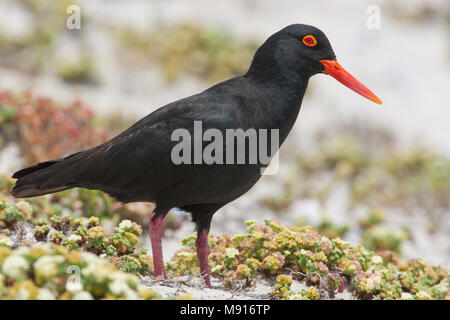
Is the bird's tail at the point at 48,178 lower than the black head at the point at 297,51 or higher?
lower

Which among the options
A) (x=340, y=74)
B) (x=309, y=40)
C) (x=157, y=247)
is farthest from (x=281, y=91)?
(x=157, y=247)

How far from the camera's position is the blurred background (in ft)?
27.2

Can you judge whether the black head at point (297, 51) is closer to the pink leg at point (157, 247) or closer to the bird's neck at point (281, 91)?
the bird's neck at point (281, 91)

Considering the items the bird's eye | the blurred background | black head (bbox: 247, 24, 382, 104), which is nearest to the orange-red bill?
black head (bbox: 247, 24, 382, 104)

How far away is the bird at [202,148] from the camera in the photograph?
4613 mm

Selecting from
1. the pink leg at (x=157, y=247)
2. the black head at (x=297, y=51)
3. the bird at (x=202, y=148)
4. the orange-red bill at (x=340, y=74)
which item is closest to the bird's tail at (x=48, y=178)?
the bird at (x=202, y=148)

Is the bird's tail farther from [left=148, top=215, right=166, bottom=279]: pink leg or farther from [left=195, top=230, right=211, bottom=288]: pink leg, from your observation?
→ [left=195, top=230, right=211, bottom=288]: pink leg

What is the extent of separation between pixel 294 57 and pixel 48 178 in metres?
2.31

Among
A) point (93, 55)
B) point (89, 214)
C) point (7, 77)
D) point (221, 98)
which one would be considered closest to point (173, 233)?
point (89, 214)

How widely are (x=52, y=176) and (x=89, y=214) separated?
1.64 m

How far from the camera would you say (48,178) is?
16.7ft

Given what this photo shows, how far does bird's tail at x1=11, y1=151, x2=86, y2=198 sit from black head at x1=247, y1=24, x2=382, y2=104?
1.70 metres

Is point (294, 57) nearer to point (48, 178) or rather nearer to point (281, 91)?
point (281, 91)
